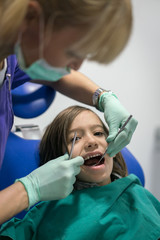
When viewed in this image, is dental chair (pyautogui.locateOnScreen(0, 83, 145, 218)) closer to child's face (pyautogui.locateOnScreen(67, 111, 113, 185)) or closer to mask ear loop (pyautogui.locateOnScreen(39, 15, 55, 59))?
child's face (pyautogui.locateOnScreen(67, 111, 113, 185))

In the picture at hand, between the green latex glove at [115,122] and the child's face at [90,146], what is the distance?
51 millimetres

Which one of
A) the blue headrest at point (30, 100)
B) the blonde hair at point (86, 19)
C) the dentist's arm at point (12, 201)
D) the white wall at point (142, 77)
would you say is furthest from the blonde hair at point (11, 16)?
the white wall at point (142, 77)

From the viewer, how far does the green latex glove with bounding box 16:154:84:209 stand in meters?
1.05

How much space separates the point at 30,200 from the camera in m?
1.01

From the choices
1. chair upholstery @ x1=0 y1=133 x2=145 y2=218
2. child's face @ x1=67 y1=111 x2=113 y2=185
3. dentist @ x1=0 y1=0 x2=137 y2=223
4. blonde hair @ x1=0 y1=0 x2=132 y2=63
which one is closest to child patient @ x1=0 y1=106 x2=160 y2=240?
child's face @ x1=67 y1=111 x2=113 y2=185

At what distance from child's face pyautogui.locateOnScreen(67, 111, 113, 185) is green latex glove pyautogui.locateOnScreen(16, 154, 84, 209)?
0.54 feet

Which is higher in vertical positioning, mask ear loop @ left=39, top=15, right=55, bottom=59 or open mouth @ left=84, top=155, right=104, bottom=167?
mask ear loop @ left=39, top=15, right=55, bottom=59

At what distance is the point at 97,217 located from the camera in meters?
1.23


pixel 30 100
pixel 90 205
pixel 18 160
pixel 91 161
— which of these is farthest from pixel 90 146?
pixel 30 100

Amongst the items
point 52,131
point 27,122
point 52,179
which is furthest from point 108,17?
point 27,122

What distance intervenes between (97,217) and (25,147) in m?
0.55

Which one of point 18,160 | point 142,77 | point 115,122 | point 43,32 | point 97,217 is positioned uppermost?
point 43,32

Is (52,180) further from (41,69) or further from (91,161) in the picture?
(41,69)

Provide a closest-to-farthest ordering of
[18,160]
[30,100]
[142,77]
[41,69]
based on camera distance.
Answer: [41,69]
[18,160]
[30,100]
[142,77]
